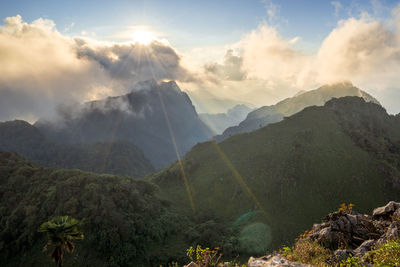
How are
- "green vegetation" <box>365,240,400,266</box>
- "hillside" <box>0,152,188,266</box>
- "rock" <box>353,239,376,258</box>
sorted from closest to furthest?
"green vegetation" <box>365,240,400,266</box> → "rock" <box>353,239,376,258</box> → "hillside" <box>0,152,188,266</box>

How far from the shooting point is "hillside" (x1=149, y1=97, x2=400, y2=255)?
219 feet

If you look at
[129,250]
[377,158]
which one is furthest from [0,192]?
[377,158]

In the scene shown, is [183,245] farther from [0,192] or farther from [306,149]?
[306,149]

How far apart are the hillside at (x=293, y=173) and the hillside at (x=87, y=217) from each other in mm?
21214

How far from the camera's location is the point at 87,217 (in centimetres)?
5431

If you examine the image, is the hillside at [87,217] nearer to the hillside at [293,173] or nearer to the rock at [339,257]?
the hillside at [293,173]

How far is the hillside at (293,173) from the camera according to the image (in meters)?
66.6

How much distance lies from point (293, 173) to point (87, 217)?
6997cm

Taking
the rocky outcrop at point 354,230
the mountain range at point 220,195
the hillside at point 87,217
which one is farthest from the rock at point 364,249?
the hillside at point 87,217

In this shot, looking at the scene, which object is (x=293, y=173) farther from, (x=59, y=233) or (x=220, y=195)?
(x=59, y=233)

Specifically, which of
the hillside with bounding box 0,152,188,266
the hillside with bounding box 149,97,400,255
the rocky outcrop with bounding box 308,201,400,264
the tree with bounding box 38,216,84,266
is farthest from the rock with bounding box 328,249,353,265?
the hillside with bounding box 0,152,188,266

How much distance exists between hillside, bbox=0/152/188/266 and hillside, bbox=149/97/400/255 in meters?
21.2

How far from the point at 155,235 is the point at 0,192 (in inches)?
1770

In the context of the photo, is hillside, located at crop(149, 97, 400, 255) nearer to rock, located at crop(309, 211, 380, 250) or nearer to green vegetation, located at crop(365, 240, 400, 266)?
rock, located at crop(309, 211, 380, 250)
